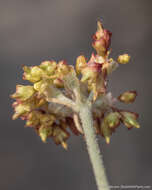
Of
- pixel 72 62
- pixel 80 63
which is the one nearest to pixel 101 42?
pixel 80 63

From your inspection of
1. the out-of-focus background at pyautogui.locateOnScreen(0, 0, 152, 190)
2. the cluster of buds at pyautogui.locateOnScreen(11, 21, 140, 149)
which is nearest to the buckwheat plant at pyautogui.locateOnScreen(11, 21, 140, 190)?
the cluster of buds at pyautogui.locateOnScreen(11, 21, 140, 149)

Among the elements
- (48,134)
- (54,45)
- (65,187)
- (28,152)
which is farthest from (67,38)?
(48,134)

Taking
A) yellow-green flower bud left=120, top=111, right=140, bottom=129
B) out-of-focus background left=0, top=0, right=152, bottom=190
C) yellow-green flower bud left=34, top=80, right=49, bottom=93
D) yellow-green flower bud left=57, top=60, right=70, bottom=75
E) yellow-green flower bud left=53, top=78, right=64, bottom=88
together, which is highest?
out-of-focus background left=0, top=0, right=152, bottom=190

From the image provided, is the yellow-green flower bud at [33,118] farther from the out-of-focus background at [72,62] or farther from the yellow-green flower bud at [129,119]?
the out-of-focus background at [72,62]

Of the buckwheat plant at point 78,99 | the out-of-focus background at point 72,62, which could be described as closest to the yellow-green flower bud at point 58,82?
the buckwheat plant at point 78,99

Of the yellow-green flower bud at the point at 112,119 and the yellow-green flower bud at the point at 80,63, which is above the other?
the yellow-green flower bud at the point at 80,63

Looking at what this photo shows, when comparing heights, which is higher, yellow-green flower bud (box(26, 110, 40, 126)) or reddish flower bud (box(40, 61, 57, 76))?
reddish flower bud (box(40, 61, 57, 76))

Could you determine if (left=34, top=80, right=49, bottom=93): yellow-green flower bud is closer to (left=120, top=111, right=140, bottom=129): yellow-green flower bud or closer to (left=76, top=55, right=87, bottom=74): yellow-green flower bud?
(left=76, top=55, right=87, bottom=74): yellow-green flower bud
